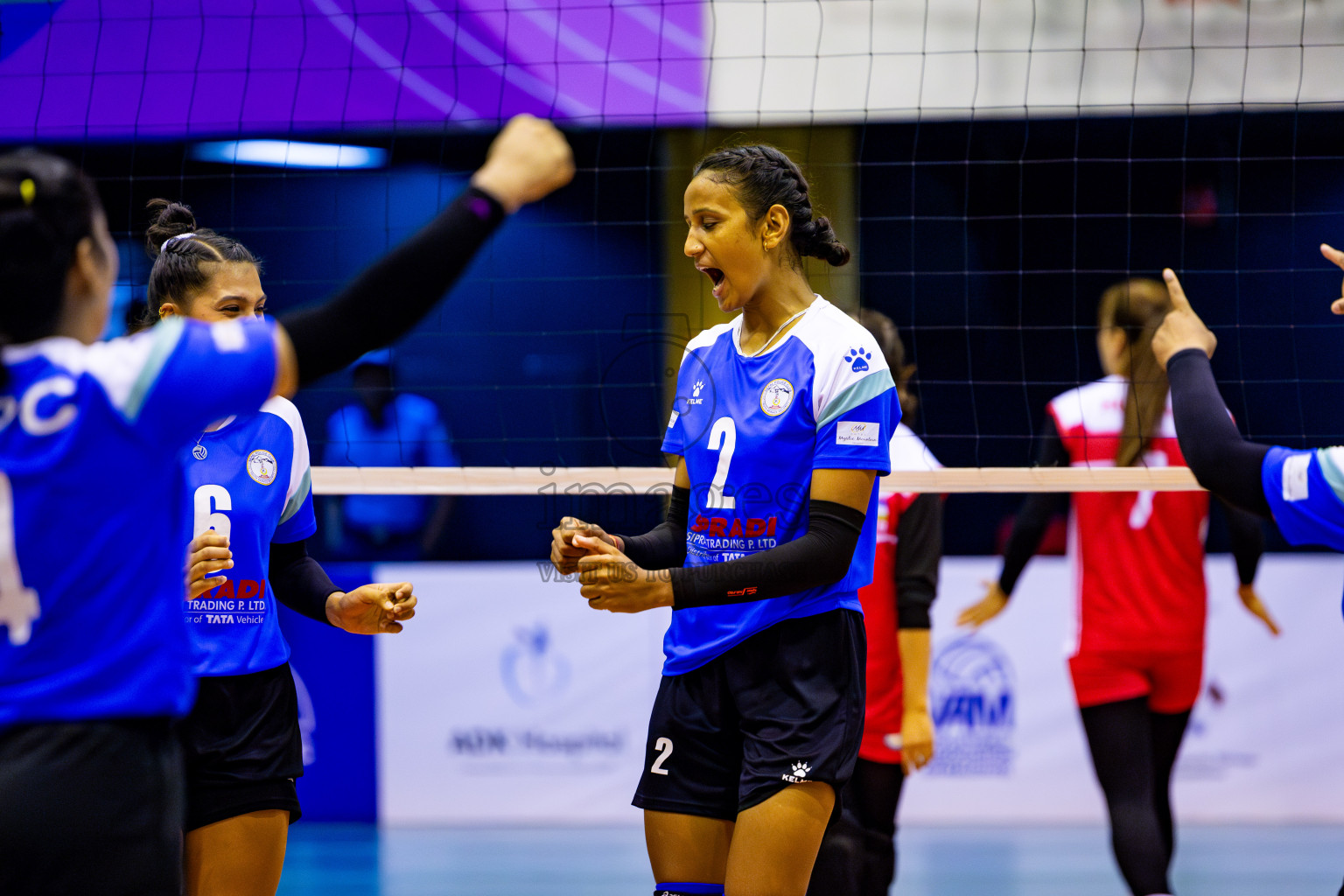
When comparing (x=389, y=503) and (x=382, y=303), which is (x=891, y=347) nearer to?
(x=382, y=303)

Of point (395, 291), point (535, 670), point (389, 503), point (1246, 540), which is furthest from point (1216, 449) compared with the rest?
point (389, 503)

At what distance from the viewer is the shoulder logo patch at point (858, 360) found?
241cm

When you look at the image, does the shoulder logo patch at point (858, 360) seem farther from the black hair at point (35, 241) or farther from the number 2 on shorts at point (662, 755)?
the black hair at point (35, 241)

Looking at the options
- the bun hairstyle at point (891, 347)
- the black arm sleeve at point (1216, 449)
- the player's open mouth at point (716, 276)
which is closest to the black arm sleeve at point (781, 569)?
the player's open mouth at point (716, 276)

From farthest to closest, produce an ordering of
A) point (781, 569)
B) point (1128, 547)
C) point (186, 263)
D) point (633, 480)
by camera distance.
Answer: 1. point (1128, 547)
2. point (633, 480)
3. point (186, 263)
4. point (781, 569)

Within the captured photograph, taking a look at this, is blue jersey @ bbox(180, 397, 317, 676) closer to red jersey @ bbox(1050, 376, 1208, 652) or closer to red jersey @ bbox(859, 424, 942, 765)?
red jersey @ bbox(859, 424, 942, 765)

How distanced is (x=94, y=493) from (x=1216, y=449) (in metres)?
1.66

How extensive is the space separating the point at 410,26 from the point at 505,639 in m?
2.72

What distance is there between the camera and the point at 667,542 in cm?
268

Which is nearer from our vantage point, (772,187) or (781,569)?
(781,569)

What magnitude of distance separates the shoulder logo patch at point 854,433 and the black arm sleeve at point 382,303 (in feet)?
3.16

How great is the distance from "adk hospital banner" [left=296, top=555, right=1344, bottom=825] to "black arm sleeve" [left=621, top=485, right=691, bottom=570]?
9.76ft

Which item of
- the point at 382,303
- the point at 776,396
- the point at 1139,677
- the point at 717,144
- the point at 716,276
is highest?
the point at 717,144

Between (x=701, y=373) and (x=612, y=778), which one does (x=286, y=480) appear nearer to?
(x=701, y=373)
